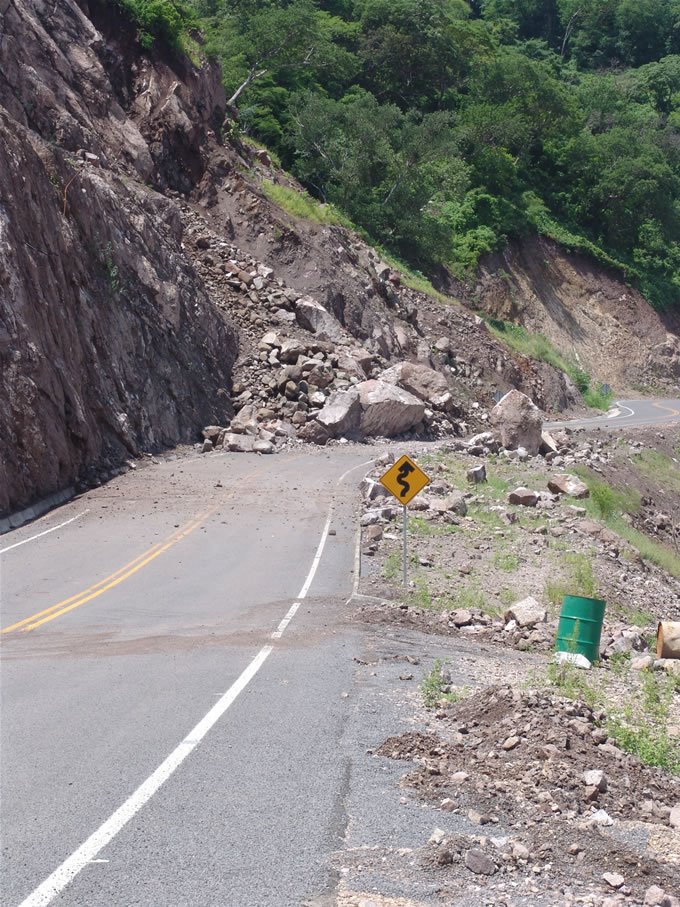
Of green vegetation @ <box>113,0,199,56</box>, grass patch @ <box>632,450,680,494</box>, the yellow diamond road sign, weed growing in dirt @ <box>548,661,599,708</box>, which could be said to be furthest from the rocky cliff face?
weed growing in dirt @ <box>548,661,599,708</box>

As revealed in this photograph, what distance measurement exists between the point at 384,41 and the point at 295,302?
39.6m

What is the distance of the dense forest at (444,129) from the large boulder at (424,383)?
1605 centimetres

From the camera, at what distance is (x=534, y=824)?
5934 mm

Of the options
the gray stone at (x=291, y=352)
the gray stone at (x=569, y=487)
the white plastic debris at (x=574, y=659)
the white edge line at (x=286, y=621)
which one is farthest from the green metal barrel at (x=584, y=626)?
the gray stone at (x=291, y=352)

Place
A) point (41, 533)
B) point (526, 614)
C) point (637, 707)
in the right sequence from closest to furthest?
1. point (637, 707)
2. point (526, 614)
3. point (41, 533)

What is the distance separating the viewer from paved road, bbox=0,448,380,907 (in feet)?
16.8

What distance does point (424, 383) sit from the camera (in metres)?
43.8

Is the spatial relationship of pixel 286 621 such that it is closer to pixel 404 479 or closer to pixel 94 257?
pixel 404 479

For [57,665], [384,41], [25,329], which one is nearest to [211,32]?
[384,41]

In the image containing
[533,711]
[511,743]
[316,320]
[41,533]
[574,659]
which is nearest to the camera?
[511,743]

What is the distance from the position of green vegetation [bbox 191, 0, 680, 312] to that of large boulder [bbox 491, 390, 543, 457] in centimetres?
2273

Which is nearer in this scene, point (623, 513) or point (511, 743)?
point (511, 743)

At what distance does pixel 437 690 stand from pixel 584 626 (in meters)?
2.63

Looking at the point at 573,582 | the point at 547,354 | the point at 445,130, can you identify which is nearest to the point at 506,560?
the point at 573,582
